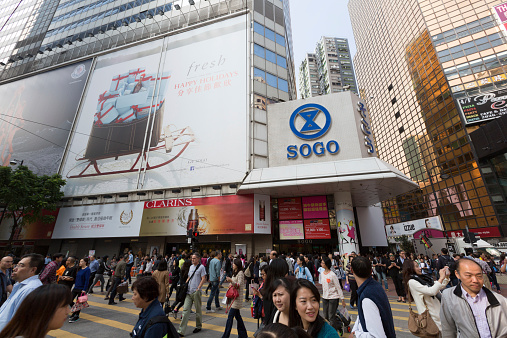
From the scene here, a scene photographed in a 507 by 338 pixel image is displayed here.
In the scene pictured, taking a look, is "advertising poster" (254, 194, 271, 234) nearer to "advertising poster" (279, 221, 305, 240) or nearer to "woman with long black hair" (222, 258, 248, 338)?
"advertising poster" (279, 221, 305, 240)

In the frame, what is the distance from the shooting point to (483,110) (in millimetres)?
26203

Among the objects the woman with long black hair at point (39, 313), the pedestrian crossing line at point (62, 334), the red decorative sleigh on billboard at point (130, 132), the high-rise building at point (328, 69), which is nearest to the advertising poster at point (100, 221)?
the red decorative sleigh on billboard at point (130, 132)

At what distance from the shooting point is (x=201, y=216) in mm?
18500

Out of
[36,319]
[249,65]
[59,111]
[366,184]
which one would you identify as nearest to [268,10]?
[249,65]

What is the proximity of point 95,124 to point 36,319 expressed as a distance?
95.5 feet

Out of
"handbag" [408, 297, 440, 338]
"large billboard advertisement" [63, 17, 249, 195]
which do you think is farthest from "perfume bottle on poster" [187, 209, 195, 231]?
"handbag" [408, 297, 440, 338]

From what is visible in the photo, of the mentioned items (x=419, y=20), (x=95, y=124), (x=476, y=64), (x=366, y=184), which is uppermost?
(x=419, y=20)

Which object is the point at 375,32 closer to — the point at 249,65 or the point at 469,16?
the point at 469,16

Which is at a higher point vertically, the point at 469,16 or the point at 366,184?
the point at 469,16

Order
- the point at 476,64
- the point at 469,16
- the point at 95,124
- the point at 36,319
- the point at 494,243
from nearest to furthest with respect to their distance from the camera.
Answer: the point at 36,319, the point at 494,243, the point at 95,124, the point at 476,64, the point at 469,16

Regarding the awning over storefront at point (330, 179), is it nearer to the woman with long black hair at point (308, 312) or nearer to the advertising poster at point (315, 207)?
the advertising poster at point (315, 207)

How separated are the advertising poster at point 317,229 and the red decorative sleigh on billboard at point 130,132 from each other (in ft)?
43.5

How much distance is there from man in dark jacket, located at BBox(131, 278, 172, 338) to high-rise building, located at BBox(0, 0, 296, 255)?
14871 mm

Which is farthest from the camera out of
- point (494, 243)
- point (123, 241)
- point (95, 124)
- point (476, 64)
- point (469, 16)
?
point (469, 16)
